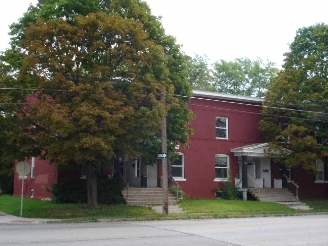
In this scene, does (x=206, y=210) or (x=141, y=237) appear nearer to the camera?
(x=141, y=237)

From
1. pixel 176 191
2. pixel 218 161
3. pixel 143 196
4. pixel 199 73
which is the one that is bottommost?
pixel 143 196

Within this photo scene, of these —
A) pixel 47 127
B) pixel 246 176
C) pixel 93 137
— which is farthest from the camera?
pixel 246 176

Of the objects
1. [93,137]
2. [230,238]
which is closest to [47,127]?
[93,137]

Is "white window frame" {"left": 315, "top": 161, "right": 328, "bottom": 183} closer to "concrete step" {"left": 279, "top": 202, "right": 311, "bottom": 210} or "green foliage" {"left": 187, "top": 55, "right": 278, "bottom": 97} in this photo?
"concrete step" {"left": 279, "top": 202, "right": 311, "bottom": 210}

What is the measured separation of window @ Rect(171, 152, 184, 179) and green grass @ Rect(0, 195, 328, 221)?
379cm

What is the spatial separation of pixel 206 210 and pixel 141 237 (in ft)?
43.2

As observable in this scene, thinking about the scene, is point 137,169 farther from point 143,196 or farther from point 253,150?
point 253,150

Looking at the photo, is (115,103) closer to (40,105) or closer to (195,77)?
(40,105)

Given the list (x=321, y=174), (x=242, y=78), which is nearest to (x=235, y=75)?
(x=242, y=78)

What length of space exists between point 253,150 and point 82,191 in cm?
1349

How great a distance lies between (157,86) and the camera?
967 inches

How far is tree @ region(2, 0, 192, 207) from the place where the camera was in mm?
22266

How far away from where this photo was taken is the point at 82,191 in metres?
29.2

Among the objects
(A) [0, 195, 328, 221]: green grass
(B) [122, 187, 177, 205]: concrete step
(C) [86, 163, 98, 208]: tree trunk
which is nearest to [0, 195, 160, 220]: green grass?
(A) [0, 195, 328, 221]: green grass
